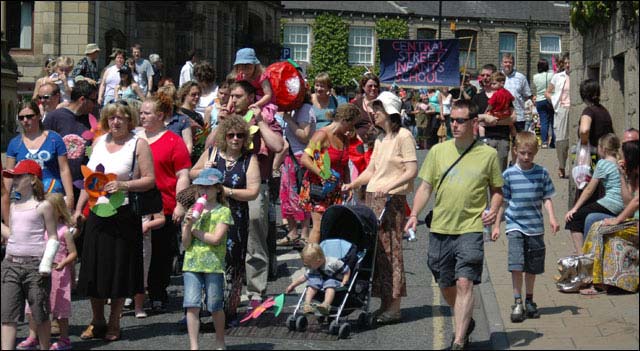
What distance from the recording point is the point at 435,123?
116 feet

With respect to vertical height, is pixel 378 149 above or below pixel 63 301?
above

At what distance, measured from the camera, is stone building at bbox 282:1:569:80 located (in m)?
67.0

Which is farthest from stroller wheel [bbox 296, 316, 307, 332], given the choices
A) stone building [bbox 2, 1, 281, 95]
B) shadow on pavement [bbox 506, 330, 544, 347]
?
stone building [bbox 2, 1, 281, 95]

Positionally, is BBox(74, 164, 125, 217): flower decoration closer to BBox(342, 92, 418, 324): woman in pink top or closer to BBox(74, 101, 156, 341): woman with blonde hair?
BBox(74, 101, 156, 341): woman with blonde hair

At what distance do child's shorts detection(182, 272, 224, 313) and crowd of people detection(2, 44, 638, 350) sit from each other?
0.01m

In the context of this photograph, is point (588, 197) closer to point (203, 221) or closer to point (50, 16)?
point (203, 221)

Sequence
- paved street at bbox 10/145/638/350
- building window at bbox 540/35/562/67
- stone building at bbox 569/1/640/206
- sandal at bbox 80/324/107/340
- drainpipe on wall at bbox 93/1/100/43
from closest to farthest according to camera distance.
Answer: paved street at bbox 10/145/638/350, sandal at bbox 80/324/107/340, stone building at bbox 569/1/640/206, drainpipe on wall at bbox 93/1/100/43, building window at bbox 540/35/562/67

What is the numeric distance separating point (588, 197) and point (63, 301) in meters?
5.18

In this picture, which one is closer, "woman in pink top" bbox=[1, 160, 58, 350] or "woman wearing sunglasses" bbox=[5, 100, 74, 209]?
"woman in pink top" bbox=[1, 160, 58, 350]

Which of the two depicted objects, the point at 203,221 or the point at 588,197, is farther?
the point at 588,197

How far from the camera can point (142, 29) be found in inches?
1572

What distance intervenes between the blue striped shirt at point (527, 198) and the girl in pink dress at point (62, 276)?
3.79 m

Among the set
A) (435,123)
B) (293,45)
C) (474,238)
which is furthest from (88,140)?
(293,45)

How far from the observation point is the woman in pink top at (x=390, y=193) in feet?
32.0
